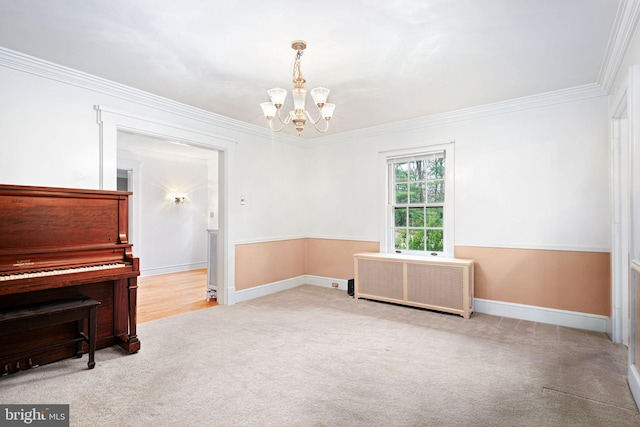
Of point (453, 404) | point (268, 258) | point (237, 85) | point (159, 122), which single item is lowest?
point (453, 404)

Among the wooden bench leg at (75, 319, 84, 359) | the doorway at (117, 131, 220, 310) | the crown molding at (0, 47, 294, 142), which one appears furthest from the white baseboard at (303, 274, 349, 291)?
the wooden bench leg at (75, 319, 84, 359)

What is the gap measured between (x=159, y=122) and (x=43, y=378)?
2.79m

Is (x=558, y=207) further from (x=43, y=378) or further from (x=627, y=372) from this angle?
(x=43, y=378)

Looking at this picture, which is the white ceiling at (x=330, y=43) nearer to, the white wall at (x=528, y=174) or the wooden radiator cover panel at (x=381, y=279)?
the white wall at (x=528, y=174)

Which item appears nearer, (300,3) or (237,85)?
(300,3)

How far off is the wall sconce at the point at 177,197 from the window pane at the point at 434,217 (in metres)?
5.45

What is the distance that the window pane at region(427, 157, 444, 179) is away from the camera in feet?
16.1

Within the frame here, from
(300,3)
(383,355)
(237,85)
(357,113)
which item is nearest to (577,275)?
(383,355)

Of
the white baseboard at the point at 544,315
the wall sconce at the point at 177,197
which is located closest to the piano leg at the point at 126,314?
the white baseboard at the point at 544,315

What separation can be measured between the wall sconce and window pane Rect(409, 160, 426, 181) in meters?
5.17

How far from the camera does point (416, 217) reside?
201 inches

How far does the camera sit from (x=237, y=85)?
12.1 feet

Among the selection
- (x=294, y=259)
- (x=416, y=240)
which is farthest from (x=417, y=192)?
(x=294, y=259)

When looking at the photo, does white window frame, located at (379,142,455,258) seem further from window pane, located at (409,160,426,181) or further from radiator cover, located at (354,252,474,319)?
radiator cover, located at (354,252,474,319)
